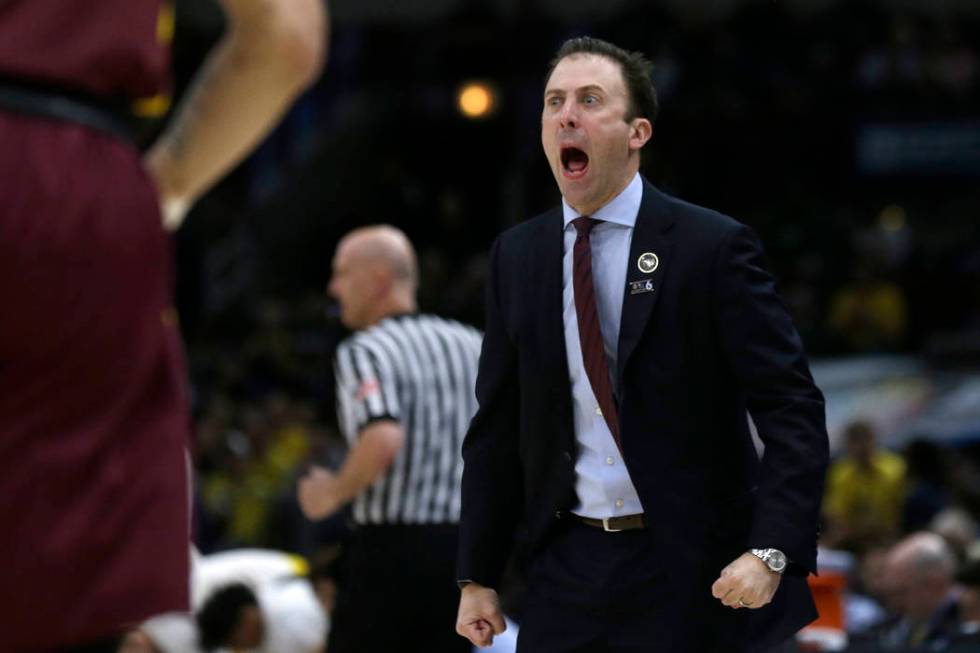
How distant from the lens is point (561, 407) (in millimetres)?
3574

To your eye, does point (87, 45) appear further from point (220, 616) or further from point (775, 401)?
point (220, 616)

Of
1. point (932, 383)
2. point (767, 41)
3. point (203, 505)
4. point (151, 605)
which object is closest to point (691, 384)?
point (151, 605)

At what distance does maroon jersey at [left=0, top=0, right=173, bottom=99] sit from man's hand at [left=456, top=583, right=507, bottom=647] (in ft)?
6.72

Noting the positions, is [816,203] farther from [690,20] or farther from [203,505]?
[203,505]

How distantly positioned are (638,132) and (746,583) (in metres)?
1.07

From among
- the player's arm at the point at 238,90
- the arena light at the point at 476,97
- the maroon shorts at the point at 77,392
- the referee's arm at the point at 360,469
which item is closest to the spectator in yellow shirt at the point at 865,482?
the referee's arm at the point at 360,469

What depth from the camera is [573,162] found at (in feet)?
12.0

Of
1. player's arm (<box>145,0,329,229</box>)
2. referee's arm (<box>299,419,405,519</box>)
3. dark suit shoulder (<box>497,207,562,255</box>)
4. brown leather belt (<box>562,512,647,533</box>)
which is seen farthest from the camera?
referee's arm (<box>299,419,405,519</box>)

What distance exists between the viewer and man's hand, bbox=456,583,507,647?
3.61m

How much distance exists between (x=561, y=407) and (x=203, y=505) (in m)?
9.57

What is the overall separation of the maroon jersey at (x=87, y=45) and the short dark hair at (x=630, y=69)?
199 cm

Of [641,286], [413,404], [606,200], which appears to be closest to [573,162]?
[606,200]

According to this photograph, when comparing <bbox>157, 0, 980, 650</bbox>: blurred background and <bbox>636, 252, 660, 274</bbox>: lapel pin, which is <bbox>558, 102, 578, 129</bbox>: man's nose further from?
<bbox>157, 0, 980, 650</bbox>: blurred background

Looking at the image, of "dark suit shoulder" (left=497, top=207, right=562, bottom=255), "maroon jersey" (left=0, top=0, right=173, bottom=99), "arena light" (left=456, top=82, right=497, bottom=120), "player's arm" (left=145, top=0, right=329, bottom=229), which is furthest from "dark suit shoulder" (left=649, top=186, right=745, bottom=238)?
"arena light" (left=456, top=82, right=497, bottom=120)
